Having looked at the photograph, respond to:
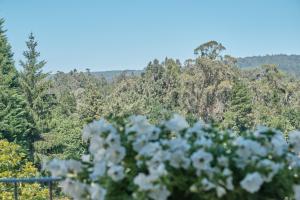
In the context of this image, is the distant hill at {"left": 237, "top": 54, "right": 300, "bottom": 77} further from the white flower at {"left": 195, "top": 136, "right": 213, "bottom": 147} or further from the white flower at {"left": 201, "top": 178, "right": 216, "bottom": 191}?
the white flower at {"left": 201, "top": 178, "right": 216, "bottom": 191}

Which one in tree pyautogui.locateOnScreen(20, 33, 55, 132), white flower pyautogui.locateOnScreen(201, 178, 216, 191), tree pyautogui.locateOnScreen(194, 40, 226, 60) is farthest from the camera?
tree pyautogui.locateOnScreen(194, 40, 226, 60)

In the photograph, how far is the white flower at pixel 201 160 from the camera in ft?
4.17

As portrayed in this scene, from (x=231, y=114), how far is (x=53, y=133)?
9465 mm

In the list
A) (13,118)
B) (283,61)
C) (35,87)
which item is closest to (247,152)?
(13,118)

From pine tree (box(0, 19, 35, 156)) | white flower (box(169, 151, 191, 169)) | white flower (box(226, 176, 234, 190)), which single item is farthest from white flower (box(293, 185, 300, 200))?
pine tree (box(0, 19, 35, 156))

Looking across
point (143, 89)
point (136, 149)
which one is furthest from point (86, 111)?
point (136, 149)

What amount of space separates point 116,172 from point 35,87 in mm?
21593

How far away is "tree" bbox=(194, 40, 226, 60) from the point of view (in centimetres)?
2631

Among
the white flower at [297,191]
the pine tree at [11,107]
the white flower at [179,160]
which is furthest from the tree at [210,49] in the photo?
the white flower at [179,160]

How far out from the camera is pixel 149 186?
4.09 feet

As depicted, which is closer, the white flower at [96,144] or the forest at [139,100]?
the white flower at [96,144]

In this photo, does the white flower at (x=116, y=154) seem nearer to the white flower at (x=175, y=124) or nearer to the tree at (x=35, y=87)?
the white flower at (x=175, y=124)

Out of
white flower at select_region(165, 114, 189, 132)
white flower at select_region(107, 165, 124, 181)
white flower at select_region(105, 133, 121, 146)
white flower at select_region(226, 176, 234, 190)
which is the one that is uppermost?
white flower at select_region(165, 114, 189, 132)

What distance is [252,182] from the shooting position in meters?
1.25
